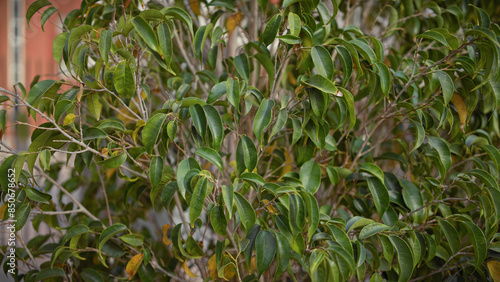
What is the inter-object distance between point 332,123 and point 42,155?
0.79 metres

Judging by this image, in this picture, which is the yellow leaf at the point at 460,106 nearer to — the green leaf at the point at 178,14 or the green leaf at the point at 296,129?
the green leaf at the point at 296,129

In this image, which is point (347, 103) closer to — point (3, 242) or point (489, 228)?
point (489, 228)

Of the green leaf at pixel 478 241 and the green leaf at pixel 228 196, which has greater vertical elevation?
the green leaf at pixel 228 196

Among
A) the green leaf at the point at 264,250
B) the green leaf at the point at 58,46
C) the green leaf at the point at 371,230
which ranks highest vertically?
the green leaf at the point at 58,46

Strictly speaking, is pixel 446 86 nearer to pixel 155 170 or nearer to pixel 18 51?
pixel 155 170

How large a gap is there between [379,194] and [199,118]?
46 cm

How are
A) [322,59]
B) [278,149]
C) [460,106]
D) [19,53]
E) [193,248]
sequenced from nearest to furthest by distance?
[322,59], [193,248], [460,106], [278,149], [19,53]

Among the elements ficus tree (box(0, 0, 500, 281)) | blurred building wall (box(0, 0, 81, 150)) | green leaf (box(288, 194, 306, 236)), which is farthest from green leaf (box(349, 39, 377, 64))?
blurred building wall (box(0, 0, 81, 150))

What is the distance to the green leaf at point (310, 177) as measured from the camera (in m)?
0.88

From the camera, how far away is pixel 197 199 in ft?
2.23

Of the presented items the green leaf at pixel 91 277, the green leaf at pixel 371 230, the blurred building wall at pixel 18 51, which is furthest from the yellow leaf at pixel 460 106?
the blurred building wall at pixel 18 51

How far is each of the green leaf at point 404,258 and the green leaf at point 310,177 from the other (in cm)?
20

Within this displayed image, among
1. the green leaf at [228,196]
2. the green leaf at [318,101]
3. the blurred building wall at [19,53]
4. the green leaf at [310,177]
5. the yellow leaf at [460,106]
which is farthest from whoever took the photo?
the blurred building wall at [19,53]

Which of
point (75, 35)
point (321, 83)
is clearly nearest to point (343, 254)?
point (321, 83)
